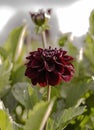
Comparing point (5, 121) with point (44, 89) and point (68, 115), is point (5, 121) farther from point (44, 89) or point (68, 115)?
point (44, 89)

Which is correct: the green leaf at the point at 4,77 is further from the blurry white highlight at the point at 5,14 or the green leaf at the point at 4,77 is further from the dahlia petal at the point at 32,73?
the blurry white highlight at the point at 5,14

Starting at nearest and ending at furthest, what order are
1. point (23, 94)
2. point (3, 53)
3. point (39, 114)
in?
point (39, 114), point (23, 94), point (3, 53)

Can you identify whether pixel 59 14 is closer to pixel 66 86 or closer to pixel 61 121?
pixel 66 86

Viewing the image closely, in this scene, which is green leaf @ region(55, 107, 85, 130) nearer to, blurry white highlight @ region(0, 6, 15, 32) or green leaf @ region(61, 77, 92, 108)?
green leaf @ region(61, 77, 92, 108)

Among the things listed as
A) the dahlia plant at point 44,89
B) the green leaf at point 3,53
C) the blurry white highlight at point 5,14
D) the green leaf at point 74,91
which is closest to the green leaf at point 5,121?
the dahlia plant at point 44,89

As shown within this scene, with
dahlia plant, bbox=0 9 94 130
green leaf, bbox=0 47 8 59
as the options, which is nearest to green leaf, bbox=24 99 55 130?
dahlia plant, bbox=0 9 94 130

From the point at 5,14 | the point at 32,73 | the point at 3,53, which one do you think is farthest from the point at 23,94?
the point at 5,14
